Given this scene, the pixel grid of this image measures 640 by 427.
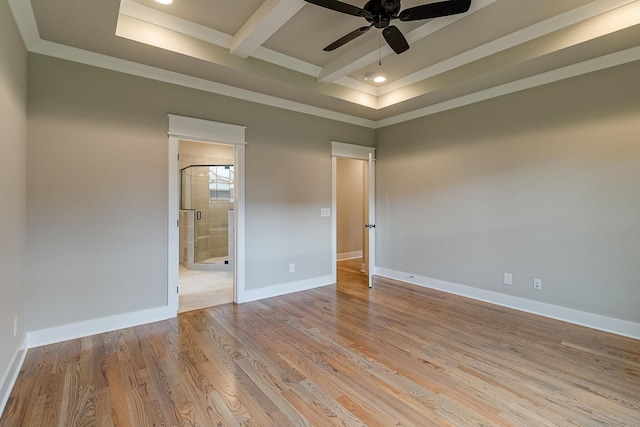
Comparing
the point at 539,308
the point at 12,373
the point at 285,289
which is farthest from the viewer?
the point at 285,289

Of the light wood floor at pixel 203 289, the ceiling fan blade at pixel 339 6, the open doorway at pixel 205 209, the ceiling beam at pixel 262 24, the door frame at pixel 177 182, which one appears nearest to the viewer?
the ceiling fan blade at pixel 339 6

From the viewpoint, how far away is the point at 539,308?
3508 millimetres

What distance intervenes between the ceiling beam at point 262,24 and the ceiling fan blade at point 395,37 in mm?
709

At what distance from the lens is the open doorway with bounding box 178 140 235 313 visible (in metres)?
6.15

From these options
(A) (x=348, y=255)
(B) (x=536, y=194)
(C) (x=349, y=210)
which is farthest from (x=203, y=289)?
(B) (x=536, y=194)

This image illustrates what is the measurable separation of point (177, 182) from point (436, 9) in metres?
2.91

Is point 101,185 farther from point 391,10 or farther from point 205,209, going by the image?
point 205,209

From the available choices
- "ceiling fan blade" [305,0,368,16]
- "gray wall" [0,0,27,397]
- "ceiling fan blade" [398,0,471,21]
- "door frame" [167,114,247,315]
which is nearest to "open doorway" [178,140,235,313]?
"door frame" [167,114,247,315]

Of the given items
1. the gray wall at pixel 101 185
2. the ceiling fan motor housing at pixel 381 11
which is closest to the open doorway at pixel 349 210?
the gray wall at pixel 101 185

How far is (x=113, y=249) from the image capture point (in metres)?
3.05

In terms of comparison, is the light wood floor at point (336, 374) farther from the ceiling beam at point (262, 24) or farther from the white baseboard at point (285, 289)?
the ceiling beam at point (262, 24)

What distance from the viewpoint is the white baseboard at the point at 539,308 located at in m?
2.97

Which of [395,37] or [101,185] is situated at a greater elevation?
[395,37]

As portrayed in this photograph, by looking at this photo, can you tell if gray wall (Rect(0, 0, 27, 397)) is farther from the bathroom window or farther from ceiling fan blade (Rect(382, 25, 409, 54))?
the bathroom window
